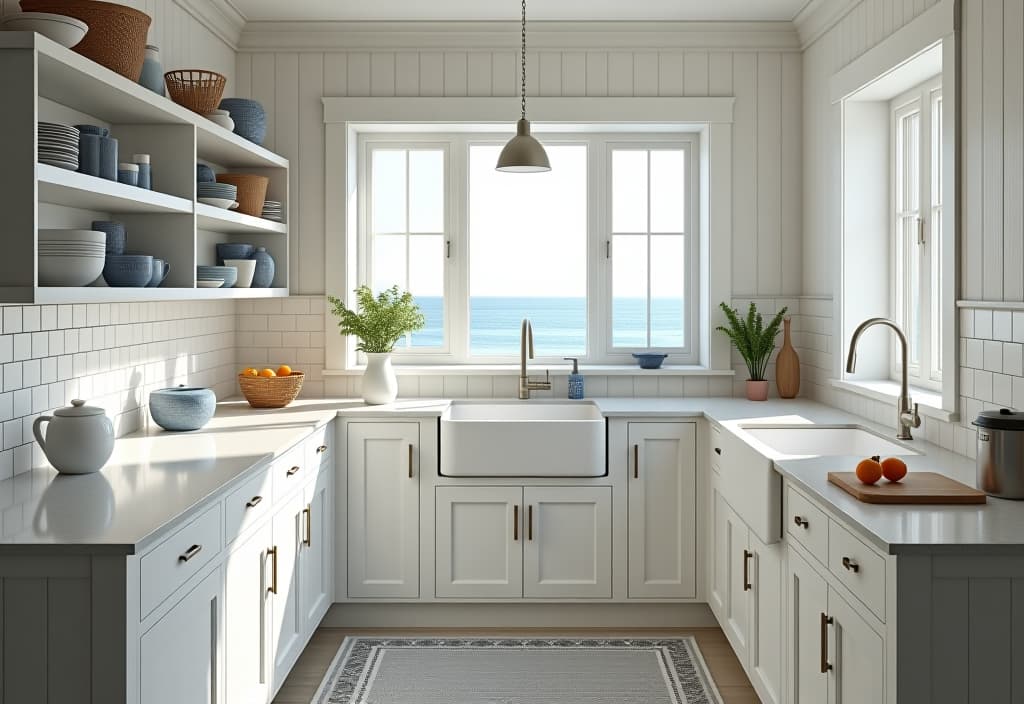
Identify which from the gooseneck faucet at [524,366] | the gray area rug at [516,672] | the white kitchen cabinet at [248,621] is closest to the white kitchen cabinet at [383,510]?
the gray area rug at [516,672]

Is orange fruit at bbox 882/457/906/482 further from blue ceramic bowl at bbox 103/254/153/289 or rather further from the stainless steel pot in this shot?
blue ceramic bowl at bbox 103/254/153/289

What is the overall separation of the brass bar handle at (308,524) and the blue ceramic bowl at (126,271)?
1.14 m

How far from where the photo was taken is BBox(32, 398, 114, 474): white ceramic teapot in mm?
2525

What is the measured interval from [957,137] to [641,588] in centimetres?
221

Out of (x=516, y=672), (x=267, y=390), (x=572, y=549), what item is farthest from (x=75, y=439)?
(x=572, y=549)

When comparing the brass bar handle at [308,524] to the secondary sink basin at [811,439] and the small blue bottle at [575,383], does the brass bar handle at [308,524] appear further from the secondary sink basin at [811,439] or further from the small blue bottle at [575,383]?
the secondary sink basin at [811,439]

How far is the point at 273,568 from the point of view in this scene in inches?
121

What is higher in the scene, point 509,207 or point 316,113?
point 316,113

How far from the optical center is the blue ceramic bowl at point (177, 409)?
3355 mm

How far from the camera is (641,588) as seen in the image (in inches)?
159

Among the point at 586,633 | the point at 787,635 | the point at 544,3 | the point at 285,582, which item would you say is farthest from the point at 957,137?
the point at 285,582

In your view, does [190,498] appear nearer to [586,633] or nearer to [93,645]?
[93,645]

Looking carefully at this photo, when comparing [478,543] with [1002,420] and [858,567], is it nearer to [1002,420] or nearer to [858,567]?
[858,567]

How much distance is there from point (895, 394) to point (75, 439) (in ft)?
9.29
